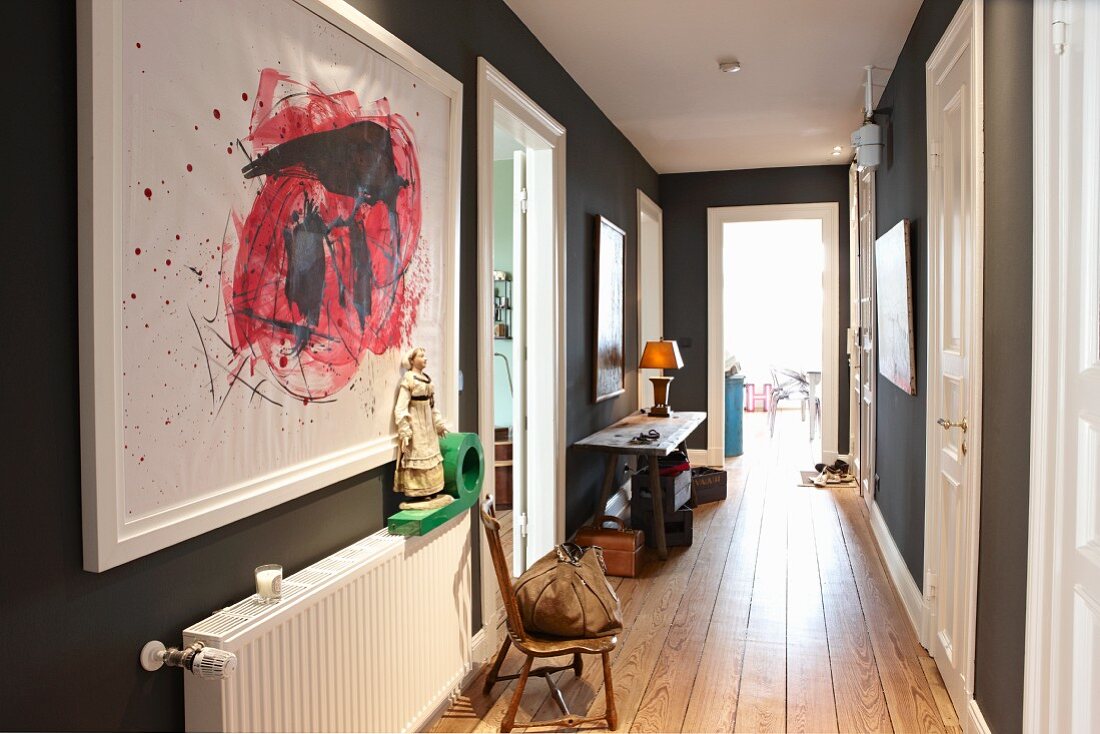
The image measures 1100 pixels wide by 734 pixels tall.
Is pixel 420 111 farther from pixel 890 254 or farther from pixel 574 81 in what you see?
pixel 890 254

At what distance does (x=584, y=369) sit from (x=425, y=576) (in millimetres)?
2556

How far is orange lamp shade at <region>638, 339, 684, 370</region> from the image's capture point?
5.71m

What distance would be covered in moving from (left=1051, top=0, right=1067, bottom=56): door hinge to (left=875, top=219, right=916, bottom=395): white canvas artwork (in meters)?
1.77

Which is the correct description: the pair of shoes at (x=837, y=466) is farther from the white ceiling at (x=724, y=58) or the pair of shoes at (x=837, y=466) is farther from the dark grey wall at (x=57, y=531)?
the dark grey wall at (x=57, y=531)

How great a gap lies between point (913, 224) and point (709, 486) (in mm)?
2762

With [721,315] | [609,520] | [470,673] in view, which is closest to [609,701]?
[470,673]

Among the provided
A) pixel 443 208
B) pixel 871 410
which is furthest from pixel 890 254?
pixel 443 208

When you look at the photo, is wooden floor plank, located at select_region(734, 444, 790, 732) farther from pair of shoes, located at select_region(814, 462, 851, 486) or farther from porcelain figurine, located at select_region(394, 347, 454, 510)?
pair of shoes, located at select_region(814, 462, 851, 486)

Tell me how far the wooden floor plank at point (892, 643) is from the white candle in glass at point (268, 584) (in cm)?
198

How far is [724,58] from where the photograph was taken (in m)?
4.11

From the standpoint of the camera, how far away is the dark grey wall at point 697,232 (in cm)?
726

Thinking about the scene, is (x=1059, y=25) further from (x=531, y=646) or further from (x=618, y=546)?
(x=618, y=546)

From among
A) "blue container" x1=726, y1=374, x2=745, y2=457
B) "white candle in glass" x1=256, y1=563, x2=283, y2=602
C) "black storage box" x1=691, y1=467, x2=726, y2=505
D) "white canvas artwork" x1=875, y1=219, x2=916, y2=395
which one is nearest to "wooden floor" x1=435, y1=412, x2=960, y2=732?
"black storage box" x1=691, y1=467, x2=726, y2=505

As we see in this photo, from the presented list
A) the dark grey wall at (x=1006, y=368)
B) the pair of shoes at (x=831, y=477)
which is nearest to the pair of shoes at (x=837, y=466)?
the pair of shoes at (x=831, y=477)
